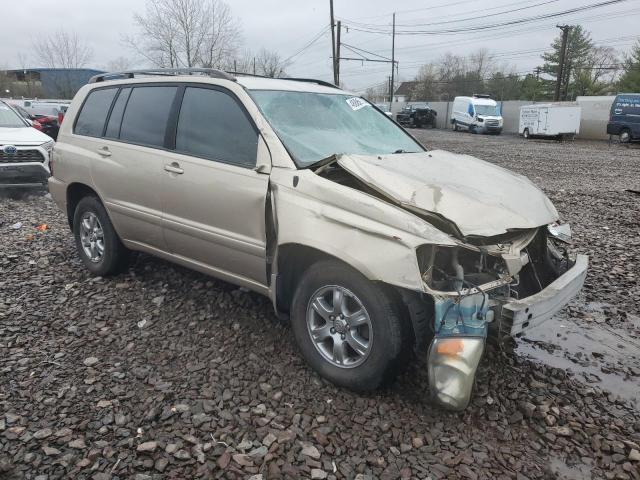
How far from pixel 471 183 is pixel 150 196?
2.45m

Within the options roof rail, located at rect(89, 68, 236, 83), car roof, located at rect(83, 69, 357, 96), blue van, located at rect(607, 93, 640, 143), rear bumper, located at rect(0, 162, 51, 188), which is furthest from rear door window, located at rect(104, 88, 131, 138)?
blue van, located at rect(607, 93, 640, 143)

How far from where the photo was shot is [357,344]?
9.99 ft

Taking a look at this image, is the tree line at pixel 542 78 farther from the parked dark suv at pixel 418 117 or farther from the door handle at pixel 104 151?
the door handle at pixel 104 151

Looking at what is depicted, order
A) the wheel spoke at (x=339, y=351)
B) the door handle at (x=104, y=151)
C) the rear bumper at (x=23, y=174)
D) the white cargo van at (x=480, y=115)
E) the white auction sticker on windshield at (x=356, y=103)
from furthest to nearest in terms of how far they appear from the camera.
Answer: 1. the white cargo van at (x=480, y=115)
2. the rear bumper at (x=23, y=174)
3. the door handle at (x=104, y=151)
4. the white auction sticker on windshield at (x=356, y=103)
5. the wheel spoke at (x=339, y=351)

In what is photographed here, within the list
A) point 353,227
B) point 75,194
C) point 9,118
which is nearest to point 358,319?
point 353,227

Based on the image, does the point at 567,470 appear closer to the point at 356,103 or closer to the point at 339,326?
the point at 339,326

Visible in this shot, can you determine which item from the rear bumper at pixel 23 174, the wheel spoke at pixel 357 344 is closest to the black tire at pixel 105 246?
the wheel spoke at pixel 357 344

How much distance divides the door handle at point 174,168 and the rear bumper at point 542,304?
245 cm

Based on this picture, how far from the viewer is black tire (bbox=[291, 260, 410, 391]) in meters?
2.84

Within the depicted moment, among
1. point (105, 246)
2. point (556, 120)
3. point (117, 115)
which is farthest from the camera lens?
point (556, 120)

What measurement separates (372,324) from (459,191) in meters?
0.98

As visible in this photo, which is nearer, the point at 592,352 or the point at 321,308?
the point at 321,308

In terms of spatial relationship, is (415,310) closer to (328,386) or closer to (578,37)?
(328,386)

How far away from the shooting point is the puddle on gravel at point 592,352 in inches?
132
